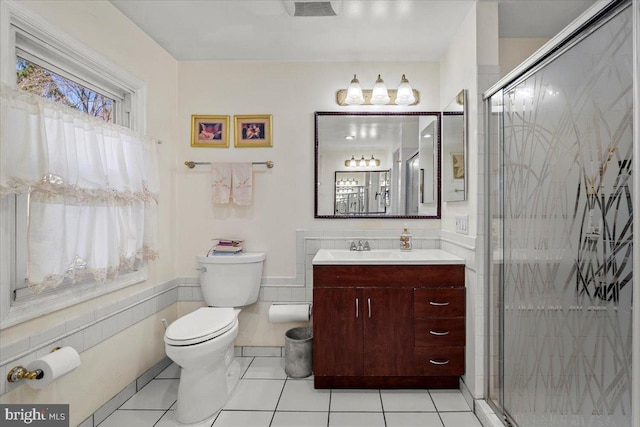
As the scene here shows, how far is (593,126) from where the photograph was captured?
110 centimetres

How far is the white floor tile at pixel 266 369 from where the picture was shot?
2309 mm

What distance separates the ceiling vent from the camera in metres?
1.80

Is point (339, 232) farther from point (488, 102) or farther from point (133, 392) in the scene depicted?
point (133, 392)

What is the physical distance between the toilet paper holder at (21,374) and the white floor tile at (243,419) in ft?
2.86

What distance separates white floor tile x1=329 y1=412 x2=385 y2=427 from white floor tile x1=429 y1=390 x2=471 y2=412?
0.38 metres

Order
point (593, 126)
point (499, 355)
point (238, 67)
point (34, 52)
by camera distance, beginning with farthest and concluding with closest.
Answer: point (238, 67)
point (499, 355)
point (34, 52)
point (593, 126)

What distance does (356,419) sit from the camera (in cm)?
A: 183

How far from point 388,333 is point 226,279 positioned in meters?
1.19

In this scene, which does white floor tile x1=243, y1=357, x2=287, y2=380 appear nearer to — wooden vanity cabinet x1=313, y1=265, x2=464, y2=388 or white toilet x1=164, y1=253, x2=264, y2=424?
white toilet x1=164, y1=253, x2=264, y2=424

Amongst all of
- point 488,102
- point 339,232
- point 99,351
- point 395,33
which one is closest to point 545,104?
point 488,102

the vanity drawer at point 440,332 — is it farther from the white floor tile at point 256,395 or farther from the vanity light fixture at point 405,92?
the vanity light fixture at point 405,92

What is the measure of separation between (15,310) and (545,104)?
7.60ft

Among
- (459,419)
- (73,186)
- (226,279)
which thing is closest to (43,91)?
(73,186)

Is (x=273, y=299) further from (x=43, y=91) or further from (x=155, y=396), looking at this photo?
(x=43, y=91)
